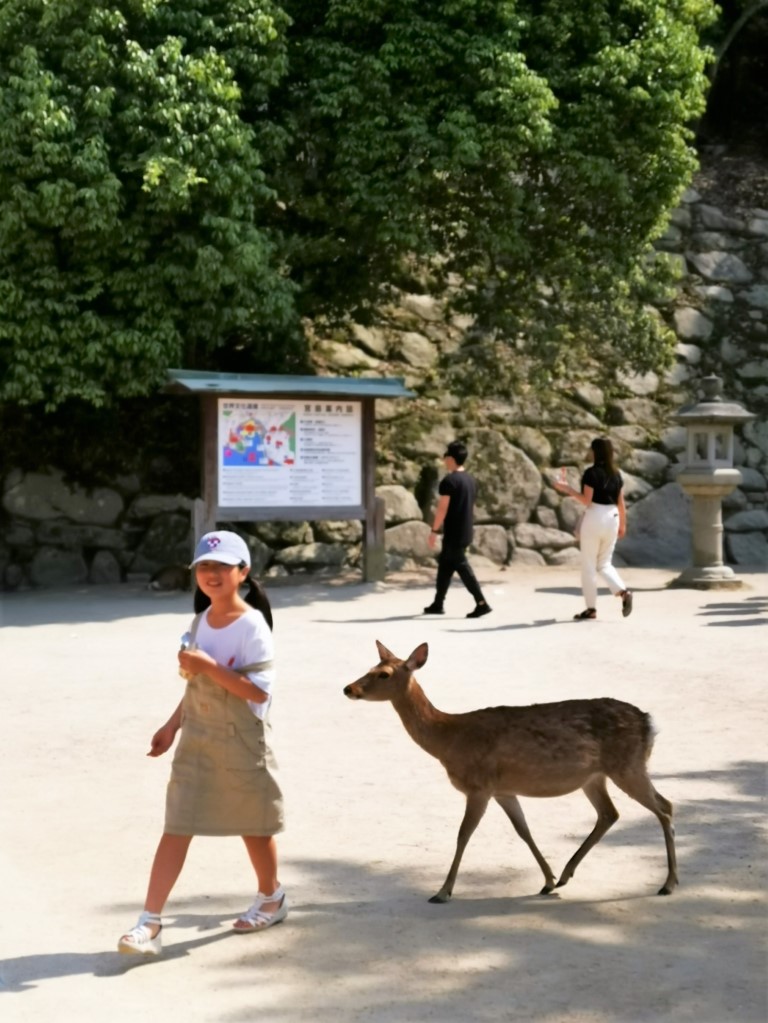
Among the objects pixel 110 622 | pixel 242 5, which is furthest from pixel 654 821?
pixel 242 5

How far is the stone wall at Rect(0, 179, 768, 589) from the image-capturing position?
17938 millimetres

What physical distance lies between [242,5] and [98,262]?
3.10 metres

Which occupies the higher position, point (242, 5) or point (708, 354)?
point (242, 5)

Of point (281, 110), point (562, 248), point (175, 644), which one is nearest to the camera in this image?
point (175, 644)

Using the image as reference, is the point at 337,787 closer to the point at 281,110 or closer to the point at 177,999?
the point at 177,999

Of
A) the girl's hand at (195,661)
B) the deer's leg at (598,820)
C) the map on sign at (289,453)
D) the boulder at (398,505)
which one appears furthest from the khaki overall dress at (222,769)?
the boulder at (398,505)

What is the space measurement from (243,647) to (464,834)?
113 cm

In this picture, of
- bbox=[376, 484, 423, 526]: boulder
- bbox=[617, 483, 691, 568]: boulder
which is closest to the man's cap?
bbox=[376, 484, 423, 526]: boulder

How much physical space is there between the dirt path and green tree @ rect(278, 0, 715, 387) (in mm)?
6793

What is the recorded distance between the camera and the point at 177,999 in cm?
452

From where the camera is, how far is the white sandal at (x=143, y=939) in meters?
4.78

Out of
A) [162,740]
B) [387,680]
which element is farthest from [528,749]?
[162,740]

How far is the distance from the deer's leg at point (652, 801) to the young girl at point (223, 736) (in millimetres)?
1359

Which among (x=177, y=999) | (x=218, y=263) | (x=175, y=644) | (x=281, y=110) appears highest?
(x=281, y=110)
